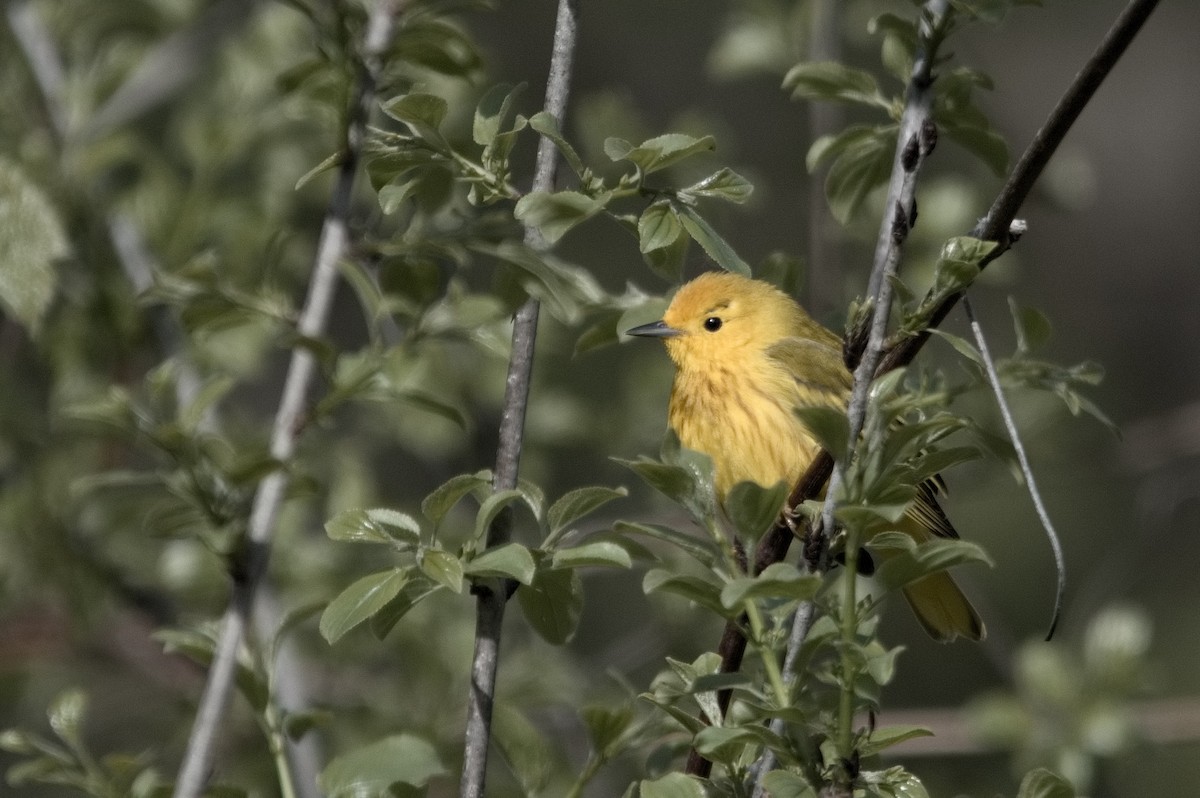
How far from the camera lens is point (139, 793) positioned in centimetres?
179

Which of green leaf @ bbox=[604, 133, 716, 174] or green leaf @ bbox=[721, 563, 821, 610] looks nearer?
green leaf @ bbox=[721, 563, 821, 610]

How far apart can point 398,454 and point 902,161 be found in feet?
17.6

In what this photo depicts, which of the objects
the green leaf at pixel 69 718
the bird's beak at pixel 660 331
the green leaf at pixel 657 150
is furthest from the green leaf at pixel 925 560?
the bird's beak at pixel 660 331

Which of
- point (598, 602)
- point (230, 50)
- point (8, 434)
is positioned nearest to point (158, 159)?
point (230, 50)

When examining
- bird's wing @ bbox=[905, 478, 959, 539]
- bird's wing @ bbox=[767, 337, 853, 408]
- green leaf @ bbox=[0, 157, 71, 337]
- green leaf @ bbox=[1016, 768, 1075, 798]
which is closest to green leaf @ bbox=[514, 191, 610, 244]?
green leaf @ bbox=[1016, 768, 1075, 798]

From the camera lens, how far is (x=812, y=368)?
10.9ft

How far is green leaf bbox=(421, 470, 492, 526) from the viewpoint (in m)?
1.63

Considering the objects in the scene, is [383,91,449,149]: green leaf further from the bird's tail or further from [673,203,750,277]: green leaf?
the bird's tail

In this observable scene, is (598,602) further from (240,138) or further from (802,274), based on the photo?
(802,274)

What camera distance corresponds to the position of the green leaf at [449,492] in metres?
1.63

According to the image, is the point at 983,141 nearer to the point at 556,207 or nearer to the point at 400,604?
the point at 556,207

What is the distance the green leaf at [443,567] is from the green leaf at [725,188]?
50cm

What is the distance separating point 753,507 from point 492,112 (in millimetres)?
573

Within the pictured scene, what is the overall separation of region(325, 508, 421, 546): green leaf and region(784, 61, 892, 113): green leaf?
78 centimetres
